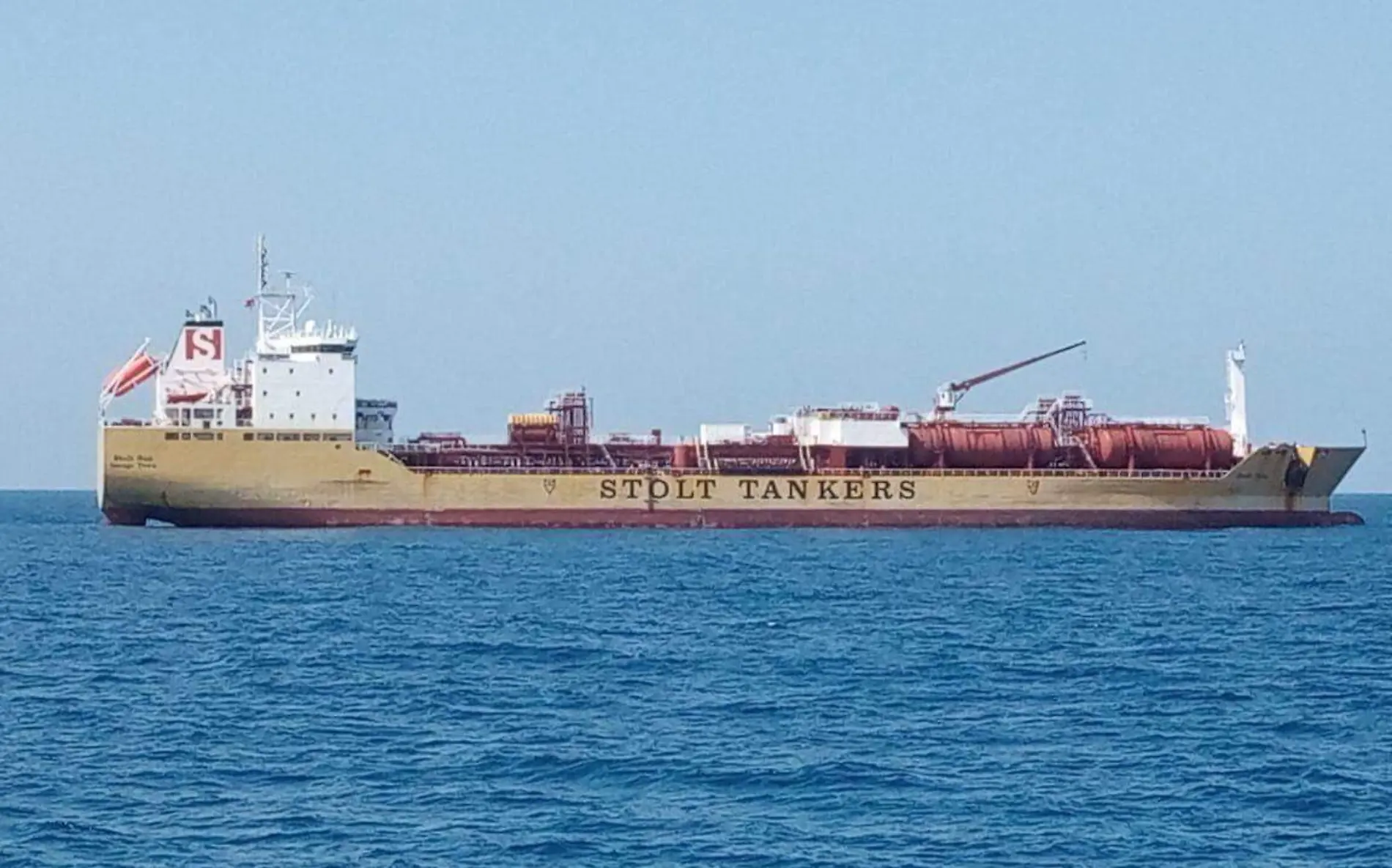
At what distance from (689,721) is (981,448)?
41.9 meters

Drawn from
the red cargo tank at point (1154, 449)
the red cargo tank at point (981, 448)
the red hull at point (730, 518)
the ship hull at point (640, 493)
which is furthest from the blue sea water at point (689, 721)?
the red cargo tank at point (1154, 449)

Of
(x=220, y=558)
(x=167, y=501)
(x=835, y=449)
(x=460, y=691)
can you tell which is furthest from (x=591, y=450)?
(x=460, y=691)

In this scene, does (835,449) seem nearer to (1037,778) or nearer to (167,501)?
(167,501)

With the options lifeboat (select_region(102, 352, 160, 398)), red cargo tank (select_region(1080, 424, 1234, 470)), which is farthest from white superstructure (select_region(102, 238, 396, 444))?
red cargo tank (select_region(1080, 424, 1234, 470))

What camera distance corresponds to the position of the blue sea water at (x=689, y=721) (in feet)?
56.4

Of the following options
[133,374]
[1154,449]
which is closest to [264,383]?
[133,374]

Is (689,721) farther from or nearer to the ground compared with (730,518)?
nearer to the ground

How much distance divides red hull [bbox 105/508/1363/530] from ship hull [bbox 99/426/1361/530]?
45 mm

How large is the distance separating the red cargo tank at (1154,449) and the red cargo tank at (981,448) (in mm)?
1675

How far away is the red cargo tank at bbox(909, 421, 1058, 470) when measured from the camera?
63188 millimetres

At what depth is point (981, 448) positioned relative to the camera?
207 ft

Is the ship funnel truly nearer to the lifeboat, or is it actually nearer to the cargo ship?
the cargo ship

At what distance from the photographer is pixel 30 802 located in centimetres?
1816

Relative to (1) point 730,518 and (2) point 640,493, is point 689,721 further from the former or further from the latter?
(1) point 730,518
